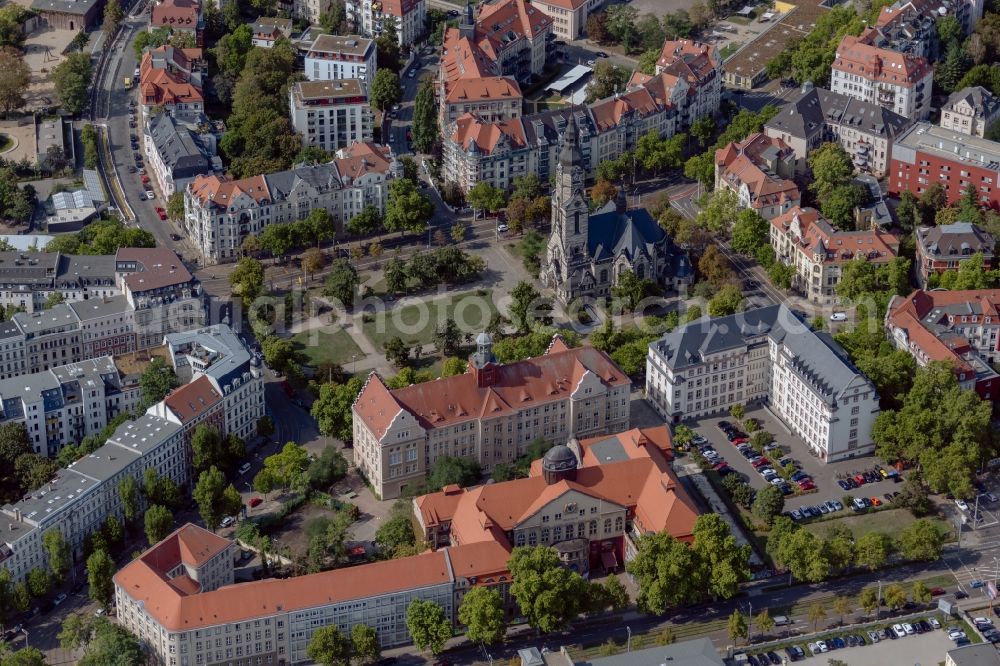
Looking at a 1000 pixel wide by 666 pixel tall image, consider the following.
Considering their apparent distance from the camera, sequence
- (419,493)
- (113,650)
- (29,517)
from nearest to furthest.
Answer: (113,650) < (29,517) < (419,493)

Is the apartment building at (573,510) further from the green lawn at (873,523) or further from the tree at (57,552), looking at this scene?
the tree at (57,552)

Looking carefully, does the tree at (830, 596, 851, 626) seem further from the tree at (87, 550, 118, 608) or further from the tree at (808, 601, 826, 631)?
the tree at (87, 550, 118, 608)

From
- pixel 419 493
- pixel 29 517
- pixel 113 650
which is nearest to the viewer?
pixel 113 650

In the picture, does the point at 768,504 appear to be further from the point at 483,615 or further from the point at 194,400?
the point at 194,400

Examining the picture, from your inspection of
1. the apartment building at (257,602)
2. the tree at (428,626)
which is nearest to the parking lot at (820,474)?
the apartment building at (257,602)

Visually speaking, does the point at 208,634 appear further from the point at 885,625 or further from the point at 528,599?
the point at 885,625

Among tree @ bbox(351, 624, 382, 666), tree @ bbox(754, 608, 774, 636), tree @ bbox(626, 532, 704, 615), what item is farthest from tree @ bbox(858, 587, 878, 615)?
tree @ bbox(351, 624, 382, 666)

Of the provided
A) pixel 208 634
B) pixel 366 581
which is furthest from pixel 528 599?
pixel 208 634
